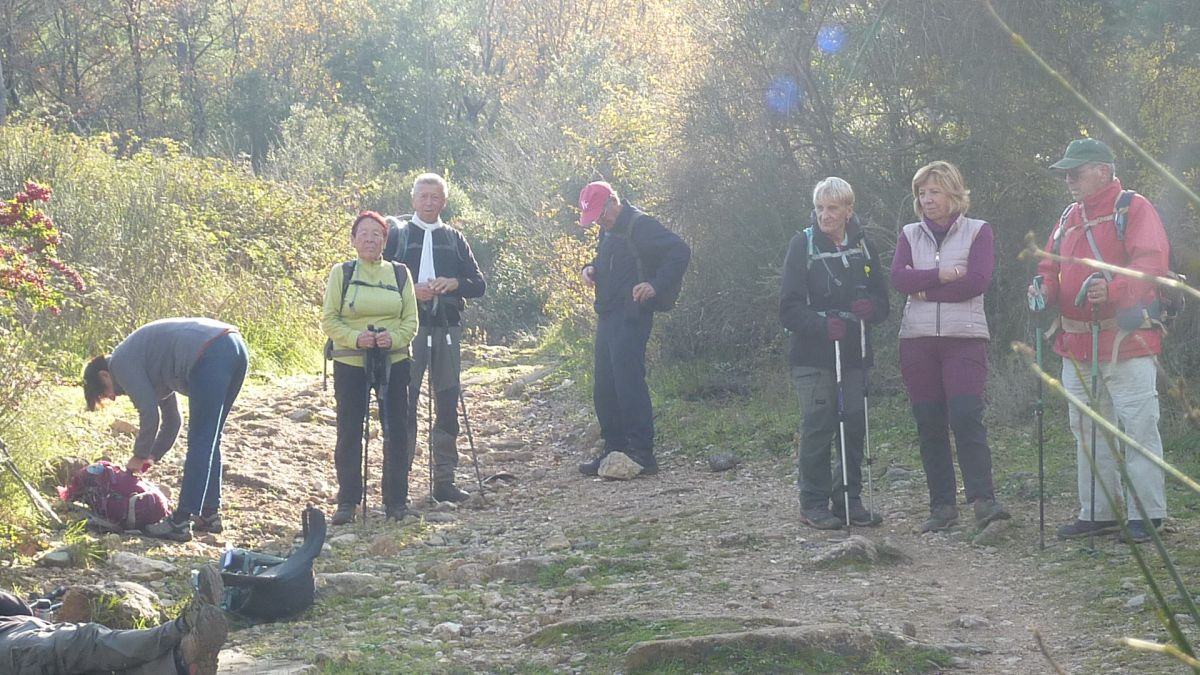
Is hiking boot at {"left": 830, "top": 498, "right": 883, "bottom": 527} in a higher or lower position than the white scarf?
lower

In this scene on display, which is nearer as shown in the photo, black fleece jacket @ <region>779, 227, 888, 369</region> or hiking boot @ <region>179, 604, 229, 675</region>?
hiking boot @ <region>179, 604, 229, 675</region>

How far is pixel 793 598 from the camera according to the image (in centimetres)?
604

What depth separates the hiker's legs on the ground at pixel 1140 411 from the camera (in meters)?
6.43

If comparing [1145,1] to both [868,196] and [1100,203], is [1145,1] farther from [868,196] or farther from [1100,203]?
[1100,203]

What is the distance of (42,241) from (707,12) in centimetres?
738

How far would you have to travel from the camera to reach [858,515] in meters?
7.62

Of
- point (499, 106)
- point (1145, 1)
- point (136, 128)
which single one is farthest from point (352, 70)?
point (1145, 1)

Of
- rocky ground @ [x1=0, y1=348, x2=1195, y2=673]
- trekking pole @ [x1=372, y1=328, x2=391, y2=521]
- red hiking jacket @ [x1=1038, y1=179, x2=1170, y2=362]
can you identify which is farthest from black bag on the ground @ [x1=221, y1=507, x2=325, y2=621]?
red hiking jacket @ [x1=1038, y1=179, x2=1170, y2=362]

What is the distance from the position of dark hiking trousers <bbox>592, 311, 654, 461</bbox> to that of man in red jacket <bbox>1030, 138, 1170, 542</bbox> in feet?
12.7

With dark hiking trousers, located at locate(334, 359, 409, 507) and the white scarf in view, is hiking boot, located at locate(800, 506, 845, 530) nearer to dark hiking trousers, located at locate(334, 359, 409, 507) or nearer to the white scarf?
dark hiking trousers, located at locate(334, 359, 409, 507)

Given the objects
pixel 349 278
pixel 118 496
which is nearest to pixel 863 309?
pixel 349 278

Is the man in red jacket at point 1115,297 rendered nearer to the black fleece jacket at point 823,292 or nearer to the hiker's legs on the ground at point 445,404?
the black fleece jacket at point 823,292

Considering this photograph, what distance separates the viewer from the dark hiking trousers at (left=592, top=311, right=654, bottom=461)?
1000 centimetres

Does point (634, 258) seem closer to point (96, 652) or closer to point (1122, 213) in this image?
point (1122, 213)
